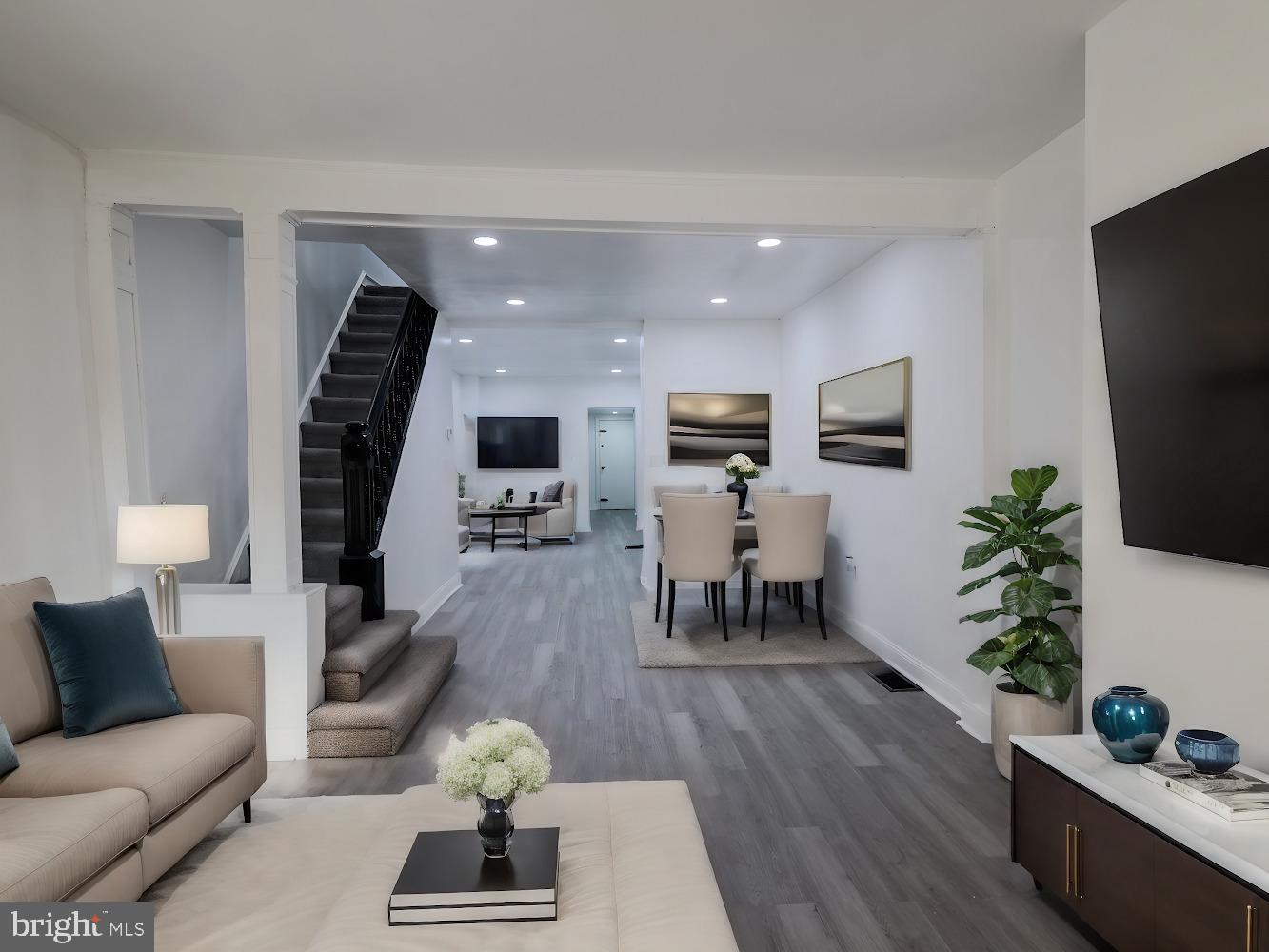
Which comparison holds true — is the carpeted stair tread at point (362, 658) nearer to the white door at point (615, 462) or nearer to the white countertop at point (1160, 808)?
the white countertop at point (1160, 808)

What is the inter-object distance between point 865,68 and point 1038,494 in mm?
1685

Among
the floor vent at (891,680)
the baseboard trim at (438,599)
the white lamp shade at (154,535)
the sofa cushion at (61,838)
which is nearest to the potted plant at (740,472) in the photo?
the floor vent at (891,680)

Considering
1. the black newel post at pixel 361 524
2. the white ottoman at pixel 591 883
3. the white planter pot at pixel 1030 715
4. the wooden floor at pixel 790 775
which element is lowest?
the wooden floor at pixel 790 775

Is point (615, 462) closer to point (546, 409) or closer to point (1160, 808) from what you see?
point (546, 409)

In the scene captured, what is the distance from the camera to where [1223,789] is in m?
1.73

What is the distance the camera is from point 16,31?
2.33 m

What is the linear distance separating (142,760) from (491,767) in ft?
4.10

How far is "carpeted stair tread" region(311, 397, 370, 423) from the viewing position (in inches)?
230

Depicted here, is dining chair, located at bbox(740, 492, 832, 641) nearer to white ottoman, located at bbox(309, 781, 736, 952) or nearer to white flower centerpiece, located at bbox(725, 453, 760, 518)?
white flower centerpiece, located at bbox(725, 453, 760, 518)

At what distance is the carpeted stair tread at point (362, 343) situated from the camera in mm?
6445

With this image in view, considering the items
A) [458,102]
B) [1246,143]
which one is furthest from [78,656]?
[1246,143]

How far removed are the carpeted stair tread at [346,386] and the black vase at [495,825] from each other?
487 cm

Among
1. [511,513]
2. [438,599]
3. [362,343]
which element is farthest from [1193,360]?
[511,513]

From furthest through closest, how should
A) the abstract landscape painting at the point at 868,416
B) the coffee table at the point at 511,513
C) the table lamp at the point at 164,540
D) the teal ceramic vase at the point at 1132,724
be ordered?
the coffee table at the point at 511,513 → the abstract landscape painting at the point at 868,416 → the table lamp at the point at 164,540 → the teal ceramic vase at the point at 1132,724
